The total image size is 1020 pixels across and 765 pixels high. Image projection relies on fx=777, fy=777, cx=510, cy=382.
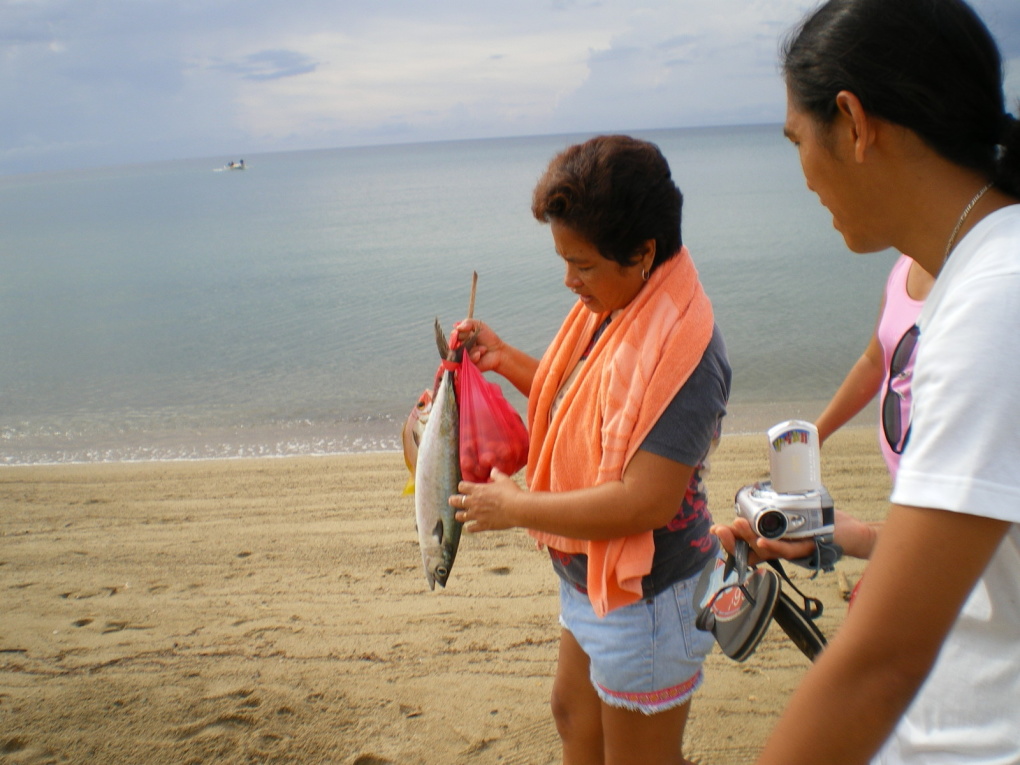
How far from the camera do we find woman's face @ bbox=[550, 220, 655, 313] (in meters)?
2.32

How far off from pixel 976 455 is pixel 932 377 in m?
0.11

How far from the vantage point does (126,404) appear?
1136 cm

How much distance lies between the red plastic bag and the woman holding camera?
1508 millimetres

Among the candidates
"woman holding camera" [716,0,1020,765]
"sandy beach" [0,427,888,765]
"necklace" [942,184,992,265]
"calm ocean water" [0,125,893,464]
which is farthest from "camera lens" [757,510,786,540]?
"sandy beach" [0,427,888,765]

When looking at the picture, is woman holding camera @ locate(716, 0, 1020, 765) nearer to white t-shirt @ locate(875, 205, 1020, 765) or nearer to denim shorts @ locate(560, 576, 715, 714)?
white t-shirt @ locate(875, 205, 1020, 765)

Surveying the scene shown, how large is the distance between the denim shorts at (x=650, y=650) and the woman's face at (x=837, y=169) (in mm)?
1341

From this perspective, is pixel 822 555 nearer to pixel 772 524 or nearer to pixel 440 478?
pixel 772 524

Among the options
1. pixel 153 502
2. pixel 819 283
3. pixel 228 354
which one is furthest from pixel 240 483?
pixel 819 283

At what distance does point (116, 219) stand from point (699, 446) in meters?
52.3

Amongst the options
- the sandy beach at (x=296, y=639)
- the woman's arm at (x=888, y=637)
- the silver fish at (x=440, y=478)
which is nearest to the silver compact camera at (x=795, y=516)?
the woman's arm at (x=888, y=637)

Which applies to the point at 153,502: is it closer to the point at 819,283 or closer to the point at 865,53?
the point at 865,53

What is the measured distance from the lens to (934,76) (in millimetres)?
1150

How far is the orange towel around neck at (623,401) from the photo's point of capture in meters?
2.14

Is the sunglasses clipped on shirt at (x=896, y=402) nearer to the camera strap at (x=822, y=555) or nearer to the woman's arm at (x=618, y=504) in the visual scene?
the camera strap at (x=822, y=555)
